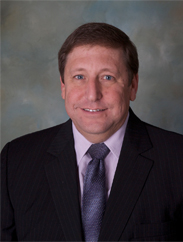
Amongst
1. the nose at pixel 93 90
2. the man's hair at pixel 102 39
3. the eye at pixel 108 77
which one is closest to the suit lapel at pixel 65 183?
the nose at pixel 93 90

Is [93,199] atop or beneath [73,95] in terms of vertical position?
beneath

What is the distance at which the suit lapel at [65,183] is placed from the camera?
2.70 m

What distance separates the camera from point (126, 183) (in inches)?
109

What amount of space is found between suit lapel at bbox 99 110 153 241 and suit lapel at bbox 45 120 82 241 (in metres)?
0.22

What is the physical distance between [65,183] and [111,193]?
14.1 inches

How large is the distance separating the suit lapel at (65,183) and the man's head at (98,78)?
21 centimetres

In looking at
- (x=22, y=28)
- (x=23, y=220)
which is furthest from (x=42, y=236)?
(x=22, y=28)

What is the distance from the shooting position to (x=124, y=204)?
2.71m

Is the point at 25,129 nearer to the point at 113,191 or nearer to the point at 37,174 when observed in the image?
the point at 37,174

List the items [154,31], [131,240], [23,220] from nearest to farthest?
[131,240] → [23,220] → [154,31]

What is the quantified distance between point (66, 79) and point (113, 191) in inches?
36.4

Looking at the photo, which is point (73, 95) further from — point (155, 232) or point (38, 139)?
point (155, 232)

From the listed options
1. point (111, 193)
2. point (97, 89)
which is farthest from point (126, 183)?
point (97, 89)

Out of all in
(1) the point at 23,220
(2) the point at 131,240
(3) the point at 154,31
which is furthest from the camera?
(3) the point at 154,31
